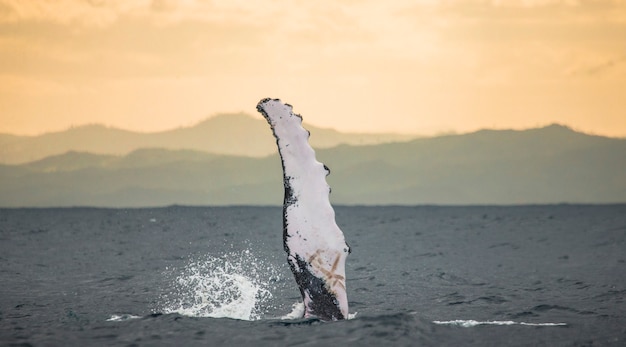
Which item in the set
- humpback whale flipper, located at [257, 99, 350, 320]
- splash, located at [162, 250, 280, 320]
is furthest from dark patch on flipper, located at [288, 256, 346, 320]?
splash, located at [162, 250, 280, 320]

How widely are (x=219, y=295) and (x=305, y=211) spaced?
9050mm

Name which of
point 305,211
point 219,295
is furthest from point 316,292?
point 219,295

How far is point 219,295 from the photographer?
2317 centimetres

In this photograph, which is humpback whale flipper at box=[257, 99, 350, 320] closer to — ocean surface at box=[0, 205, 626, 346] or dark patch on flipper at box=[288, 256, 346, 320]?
dark patch on flipper at box=[288, 256, 346, 320]

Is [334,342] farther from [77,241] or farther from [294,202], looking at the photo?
[77,241]

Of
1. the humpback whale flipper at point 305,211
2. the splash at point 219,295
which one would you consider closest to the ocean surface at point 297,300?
the splash at point 219,295

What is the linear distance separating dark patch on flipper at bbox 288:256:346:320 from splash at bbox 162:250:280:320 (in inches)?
130

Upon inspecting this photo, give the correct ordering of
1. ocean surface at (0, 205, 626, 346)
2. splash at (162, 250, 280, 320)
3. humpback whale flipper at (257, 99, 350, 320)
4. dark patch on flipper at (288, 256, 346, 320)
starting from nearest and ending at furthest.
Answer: humpback whale flipper at (257, 99, 350, 320)
dark patch on flipper at (288, 256, 346, 320)
ocean surface at (0, 205, 626, 346)
splash at (162, 250, 280, 320)

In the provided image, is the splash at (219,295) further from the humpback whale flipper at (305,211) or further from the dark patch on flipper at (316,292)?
the humpback whale flipper at (305,211)

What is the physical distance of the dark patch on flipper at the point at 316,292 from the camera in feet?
49.1

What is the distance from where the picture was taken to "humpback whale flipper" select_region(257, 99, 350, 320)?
1438cm

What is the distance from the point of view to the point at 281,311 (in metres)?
21.1

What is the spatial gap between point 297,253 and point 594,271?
24.3 m

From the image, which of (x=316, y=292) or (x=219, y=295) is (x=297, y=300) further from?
(x=316, y=292)
